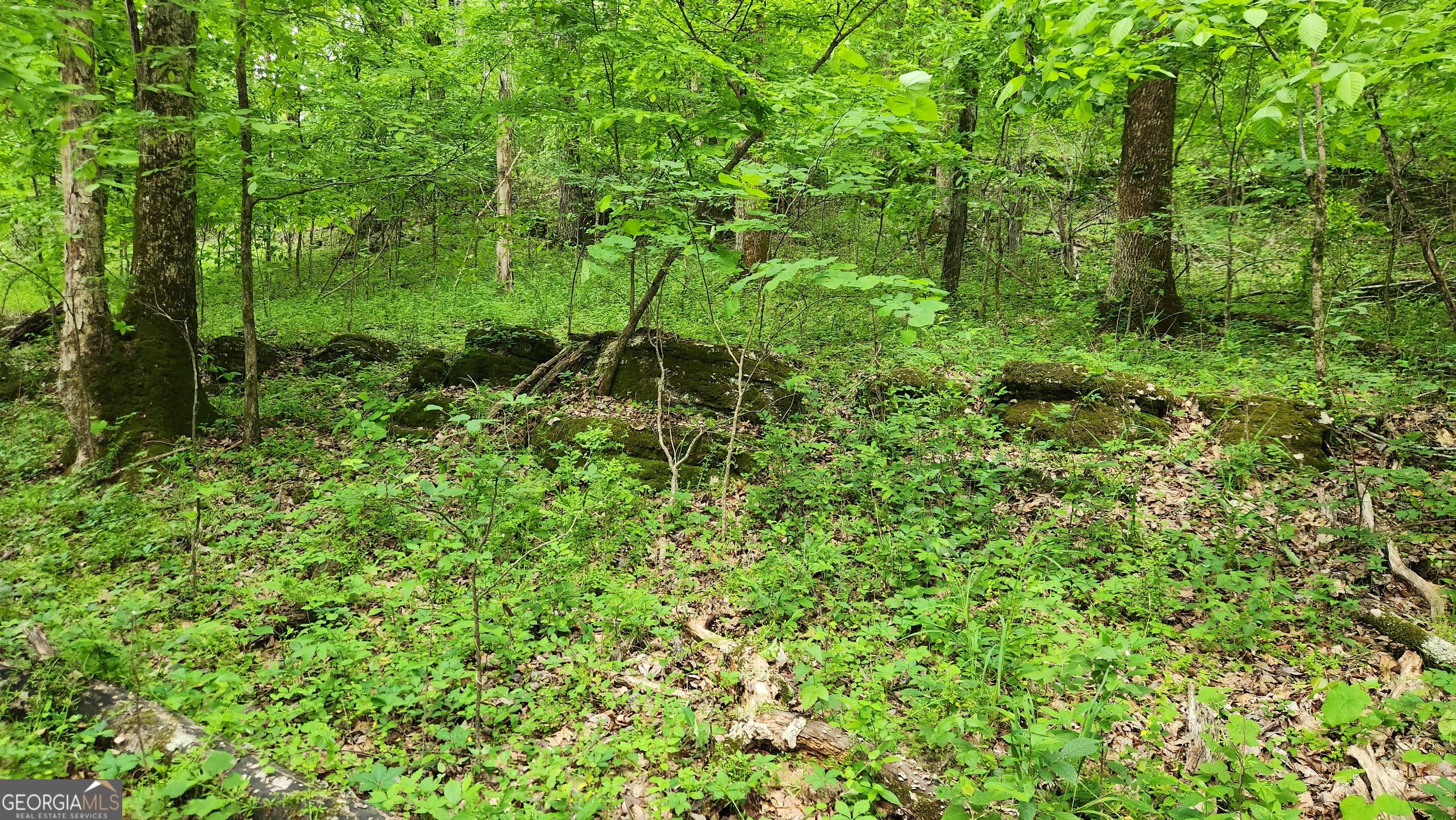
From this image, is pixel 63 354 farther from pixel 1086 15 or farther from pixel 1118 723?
pixel 1118 723

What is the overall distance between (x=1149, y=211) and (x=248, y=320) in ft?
37.8

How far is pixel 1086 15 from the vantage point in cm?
245

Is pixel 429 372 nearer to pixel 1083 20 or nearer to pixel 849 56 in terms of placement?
pixel 849 56

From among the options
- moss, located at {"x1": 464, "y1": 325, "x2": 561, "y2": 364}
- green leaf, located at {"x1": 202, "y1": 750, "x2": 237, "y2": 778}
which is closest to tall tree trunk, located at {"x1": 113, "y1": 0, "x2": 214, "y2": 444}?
moss, located at {"x1": 464, "y1": 325, "x2": 561, "y2": 364}

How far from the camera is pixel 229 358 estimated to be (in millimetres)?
8070

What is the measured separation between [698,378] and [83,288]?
602 centimetres

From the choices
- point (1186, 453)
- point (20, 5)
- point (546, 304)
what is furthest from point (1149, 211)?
point (20, 5)

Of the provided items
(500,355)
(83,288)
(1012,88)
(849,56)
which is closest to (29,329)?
(83,288)

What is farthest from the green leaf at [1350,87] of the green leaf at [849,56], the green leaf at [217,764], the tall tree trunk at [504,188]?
the tall tree trunk at [504,188]

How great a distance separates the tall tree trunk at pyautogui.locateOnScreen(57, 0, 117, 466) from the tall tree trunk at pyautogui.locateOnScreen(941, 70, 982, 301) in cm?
1034

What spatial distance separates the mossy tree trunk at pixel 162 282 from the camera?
5.74 m

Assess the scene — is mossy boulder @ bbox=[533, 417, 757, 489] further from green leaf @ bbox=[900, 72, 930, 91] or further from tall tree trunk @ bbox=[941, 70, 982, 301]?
tall tree trunk @ bbox=[941, 70, 982, 301]

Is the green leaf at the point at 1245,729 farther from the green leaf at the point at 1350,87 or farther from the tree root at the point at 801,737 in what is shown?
the green leaf at the point at 1350,87

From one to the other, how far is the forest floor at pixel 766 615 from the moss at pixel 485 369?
1726mm
